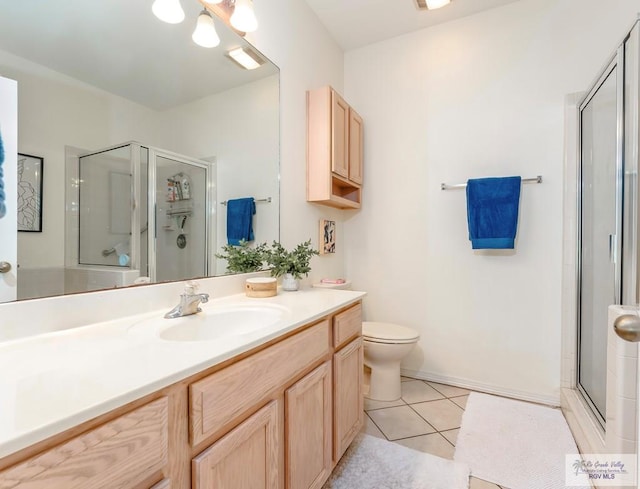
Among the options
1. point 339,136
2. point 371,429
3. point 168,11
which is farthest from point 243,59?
point 371,429

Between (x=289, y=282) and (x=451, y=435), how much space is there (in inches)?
48.3

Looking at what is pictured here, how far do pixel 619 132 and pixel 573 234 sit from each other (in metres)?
0.80

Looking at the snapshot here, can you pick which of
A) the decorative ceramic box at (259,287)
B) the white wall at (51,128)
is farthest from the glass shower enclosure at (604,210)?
the white wall at (51,128)

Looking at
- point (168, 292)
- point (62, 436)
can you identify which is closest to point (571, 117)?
point (168, 292)

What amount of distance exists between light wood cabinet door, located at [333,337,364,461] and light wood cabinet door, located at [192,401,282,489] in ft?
1.42

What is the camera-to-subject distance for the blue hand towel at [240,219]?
1.61 m

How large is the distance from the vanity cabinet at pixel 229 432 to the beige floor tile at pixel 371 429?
345mm

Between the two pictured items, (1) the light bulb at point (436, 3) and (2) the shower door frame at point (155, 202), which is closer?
(2) the shower door frame at point (155, 202)

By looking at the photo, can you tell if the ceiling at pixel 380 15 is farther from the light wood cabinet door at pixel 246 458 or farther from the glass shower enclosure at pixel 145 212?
the light wood cabinet door at pixel 246 458

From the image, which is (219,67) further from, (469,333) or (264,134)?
(469,333)

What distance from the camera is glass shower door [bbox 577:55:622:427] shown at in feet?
4.88

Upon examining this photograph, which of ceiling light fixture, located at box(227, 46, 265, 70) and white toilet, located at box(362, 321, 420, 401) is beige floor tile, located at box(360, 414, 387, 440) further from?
ceiling light fixture, located at box(227, 46, 265, 70)

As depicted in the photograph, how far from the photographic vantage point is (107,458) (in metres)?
0.55

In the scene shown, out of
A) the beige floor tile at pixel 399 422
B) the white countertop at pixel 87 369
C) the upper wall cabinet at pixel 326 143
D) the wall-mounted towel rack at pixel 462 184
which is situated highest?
the upper wall cabinet at pixel 326 143
